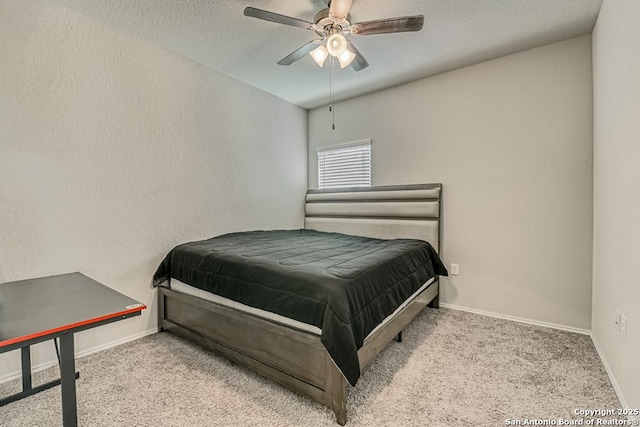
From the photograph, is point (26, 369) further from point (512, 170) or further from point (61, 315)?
point (512, 170)

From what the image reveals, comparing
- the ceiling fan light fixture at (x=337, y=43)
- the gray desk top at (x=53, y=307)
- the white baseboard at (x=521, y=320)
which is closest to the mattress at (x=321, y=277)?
the white baseboard at (x=521, y=320)

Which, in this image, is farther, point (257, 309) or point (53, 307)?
point (257, 309)

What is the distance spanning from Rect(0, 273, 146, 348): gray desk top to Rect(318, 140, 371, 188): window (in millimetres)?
3080

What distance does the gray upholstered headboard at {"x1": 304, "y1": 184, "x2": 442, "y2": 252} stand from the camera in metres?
3.35

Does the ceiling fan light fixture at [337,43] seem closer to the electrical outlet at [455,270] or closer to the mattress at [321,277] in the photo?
the mattress at [321,277]

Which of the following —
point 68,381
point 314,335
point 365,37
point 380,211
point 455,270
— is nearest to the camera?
point 68,381

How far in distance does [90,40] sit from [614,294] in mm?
4156

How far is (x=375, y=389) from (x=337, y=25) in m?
2.40

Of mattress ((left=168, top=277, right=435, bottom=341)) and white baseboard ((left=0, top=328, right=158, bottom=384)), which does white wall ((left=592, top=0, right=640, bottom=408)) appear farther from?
white baseboard ((left=0, top=328, right=158, bottom=384))

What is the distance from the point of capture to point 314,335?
172 centimetres

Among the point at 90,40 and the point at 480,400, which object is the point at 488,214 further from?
the point at 90,40

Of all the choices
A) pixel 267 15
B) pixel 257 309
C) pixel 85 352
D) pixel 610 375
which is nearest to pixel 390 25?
pixel 267 15

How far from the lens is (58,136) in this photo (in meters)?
2.24

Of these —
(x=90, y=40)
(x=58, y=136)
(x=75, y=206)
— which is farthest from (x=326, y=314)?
(x=90, y=40)
